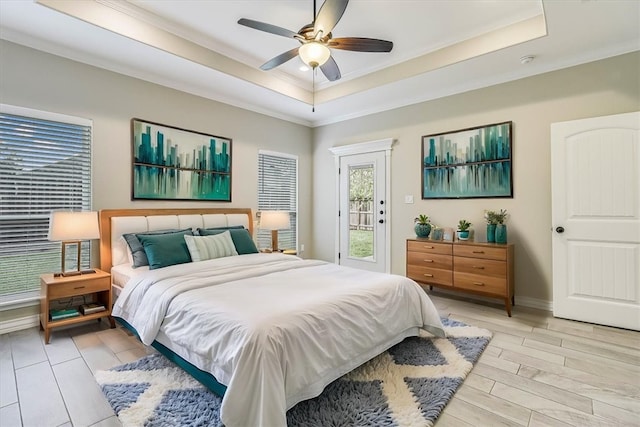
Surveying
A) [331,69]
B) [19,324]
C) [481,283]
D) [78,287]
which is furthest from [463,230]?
[19,324]

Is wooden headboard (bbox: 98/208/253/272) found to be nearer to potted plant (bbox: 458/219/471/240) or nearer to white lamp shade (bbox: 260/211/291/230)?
white lamp shade (bbox: 260/211/291/230)

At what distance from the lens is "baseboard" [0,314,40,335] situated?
2881 mm

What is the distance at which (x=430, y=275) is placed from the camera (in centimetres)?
396

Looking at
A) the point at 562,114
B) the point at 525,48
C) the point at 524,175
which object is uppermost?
the point at 525,48

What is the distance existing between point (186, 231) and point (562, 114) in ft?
14.4

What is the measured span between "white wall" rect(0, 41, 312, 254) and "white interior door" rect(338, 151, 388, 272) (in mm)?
1515

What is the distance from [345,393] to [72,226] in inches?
108

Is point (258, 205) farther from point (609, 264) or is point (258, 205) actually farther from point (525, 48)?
point (609, 264)

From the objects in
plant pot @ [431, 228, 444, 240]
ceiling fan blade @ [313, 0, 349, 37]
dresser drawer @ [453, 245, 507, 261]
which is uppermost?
ceiling fan blade @ [313, 0, 349, 37]

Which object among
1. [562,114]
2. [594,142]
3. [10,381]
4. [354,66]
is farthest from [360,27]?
[10,381]

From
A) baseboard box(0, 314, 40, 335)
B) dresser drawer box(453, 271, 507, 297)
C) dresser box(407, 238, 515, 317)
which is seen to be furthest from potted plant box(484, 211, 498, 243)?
baseboard box(0, 314, 40, 335)

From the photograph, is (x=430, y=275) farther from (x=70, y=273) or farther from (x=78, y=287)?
(x=70, y=273)

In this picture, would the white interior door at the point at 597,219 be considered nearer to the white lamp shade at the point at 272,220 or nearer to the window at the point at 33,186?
the white lamp shade at the point at 272,220

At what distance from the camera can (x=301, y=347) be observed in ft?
5.76
